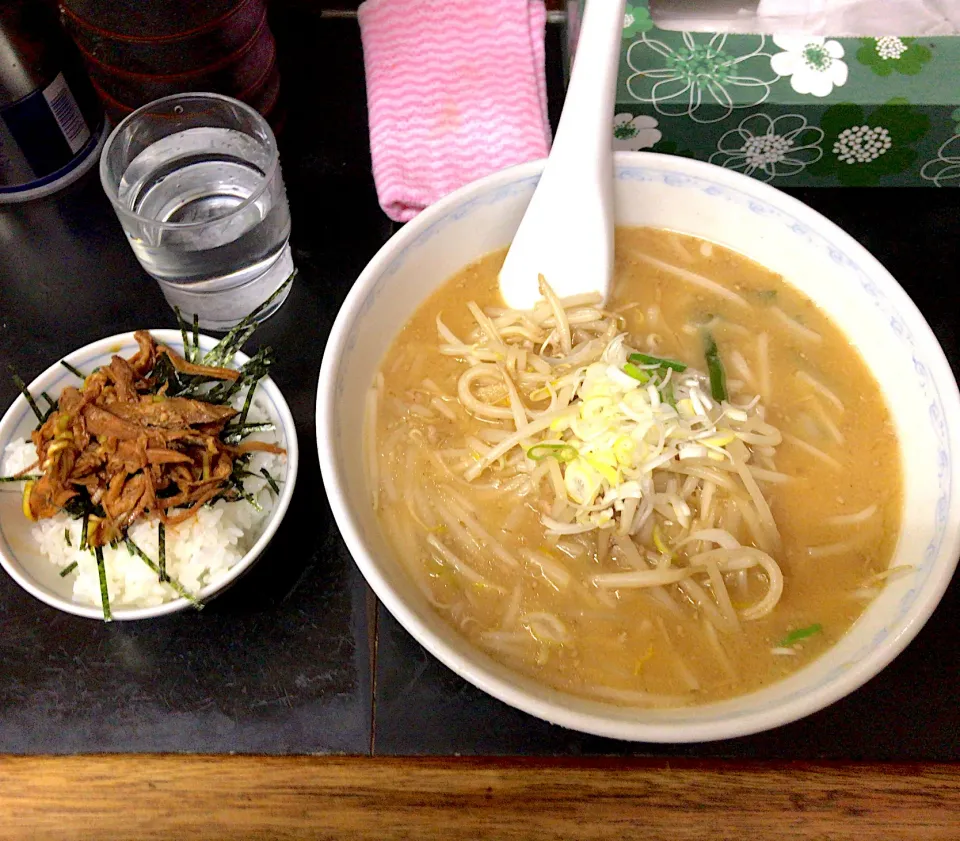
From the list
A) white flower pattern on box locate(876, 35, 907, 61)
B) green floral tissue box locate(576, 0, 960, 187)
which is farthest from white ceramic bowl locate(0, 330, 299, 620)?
white flower pattern on box locate(876, 35, 907, 61)

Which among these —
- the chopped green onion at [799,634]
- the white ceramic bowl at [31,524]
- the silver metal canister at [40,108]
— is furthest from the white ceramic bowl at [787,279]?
the silver metal canister at [40,108]

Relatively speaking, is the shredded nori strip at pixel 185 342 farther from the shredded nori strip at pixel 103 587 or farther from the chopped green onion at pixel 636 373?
the chopped green onion at pixel 636 373

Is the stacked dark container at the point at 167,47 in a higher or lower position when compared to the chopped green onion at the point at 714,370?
higher

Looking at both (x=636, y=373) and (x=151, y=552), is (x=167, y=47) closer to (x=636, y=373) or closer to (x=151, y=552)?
(x=151, y=552)

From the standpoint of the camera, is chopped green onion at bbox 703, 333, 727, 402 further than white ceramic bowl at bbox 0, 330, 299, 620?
Yes

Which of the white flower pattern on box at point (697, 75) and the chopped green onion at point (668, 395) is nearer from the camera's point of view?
the chopped green onion at point (668, 395)

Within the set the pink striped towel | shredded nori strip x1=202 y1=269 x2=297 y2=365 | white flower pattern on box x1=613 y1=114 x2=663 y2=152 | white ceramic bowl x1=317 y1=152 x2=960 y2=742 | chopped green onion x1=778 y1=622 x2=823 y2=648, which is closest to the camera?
white ceramic bowl x1=317 y1=152 x2=960 y2=742

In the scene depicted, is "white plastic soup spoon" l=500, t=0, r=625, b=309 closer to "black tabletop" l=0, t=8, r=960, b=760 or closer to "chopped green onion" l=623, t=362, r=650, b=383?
"chopped green onion" l=623, t=362, r=650, b=383
